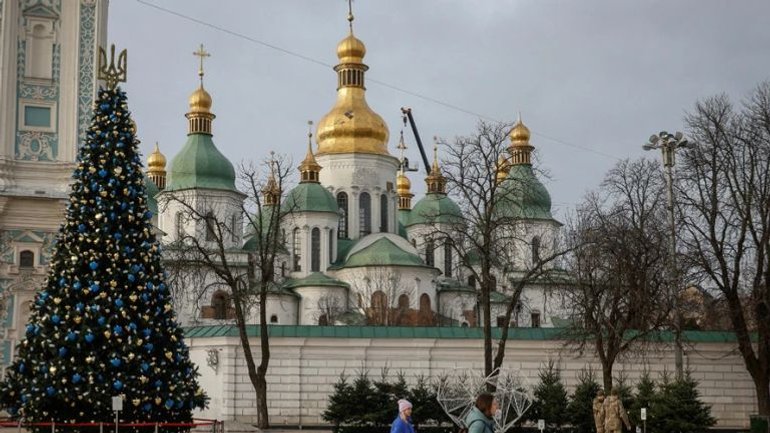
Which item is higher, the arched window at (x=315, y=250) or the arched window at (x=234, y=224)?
the arched window at (x=234, y=224)

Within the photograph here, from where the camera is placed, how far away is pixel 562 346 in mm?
32938

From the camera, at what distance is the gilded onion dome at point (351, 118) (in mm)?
72500

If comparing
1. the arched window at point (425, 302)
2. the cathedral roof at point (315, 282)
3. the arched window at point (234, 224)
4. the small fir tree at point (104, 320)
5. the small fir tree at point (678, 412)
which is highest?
the arched window at point (234, 224)

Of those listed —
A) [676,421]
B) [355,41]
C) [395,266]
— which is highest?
[355,41]

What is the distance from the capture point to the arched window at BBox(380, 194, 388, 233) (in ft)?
236

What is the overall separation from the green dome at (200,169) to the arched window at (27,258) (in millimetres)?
34956

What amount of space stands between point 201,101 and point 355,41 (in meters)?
11.4

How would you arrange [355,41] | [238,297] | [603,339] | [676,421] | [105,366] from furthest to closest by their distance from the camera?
[355,41] < [603,339] < [238,297] < [676,421] < [105,366]

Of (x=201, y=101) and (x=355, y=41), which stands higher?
(x=355, y=41)

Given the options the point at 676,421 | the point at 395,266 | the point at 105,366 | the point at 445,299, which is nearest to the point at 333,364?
the point at 676,421

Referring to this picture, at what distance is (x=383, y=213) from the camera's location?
237 ft

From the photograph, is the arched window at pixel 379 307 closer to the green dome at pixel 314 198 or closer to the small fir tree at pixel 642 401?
the green dome at pixel 314 198

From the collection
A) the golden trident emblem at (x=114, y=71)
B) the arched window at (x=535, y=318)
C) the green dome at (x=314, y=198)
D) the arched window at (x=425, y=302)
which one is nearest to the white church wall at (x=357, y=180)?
the green dome at (x=314, y=198)

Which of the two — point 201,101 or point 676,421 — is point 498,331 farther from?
point 201,101
